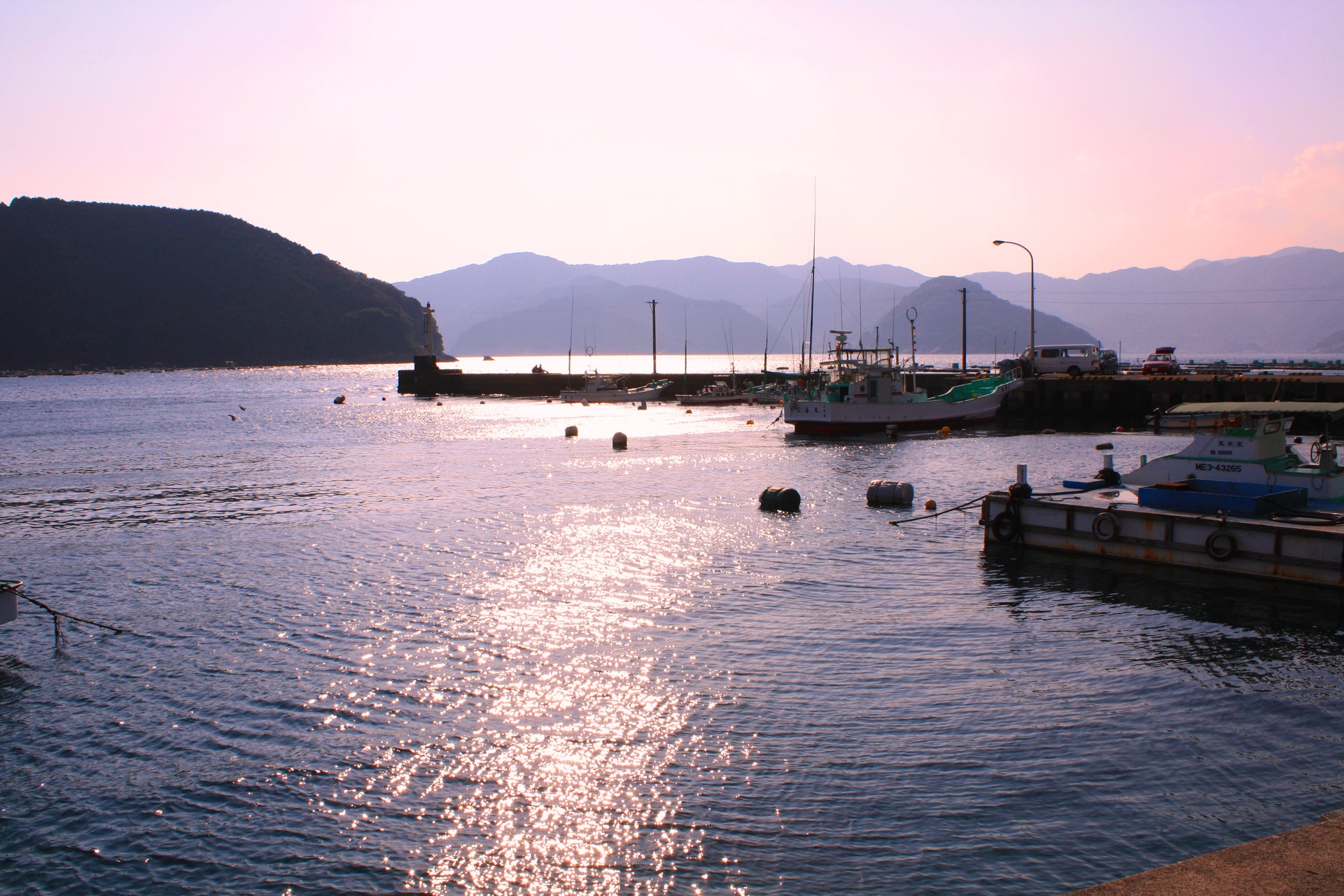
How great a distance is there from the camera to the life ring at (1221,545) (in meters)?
20.3

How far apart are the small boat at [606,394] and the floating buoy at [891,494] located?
76716 millimetres

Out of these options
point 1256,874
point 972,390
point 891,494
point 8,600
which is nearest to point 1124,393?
point 972,390

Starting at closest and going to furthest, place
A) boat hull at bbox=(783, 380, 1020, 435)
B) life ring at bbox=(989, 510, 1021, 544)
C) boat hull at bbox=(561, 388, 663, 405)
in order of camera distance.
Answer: life ring at bbox=(989, 510, 1021, 544) → boat hull at bbox=(783, 380, 1020, 435) → boat hull at bbox=(561, 388, 663, 405)

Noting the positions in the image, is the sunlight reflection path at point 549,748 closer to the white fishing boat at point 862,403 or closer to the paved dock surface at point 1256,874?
the paved dock surface at point 1256,874

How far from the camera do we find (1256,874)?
5742 millimetres

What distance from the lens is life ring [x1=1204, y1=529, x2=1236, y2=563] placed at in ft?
66.6

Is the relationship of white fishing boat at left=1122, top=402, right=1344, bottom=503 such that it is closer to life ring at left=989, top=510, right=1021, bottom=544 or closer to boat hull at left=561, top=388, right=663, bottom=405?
life ring at left=989, top=510, right=1021, bottom=544

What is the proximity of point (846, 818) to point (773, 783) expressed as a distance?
115 cm

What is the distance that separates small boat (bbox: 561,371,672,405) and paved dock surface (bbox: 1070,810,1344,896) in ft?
340

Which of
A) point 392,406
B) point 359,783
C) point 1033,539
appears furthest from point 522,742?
point 392,406

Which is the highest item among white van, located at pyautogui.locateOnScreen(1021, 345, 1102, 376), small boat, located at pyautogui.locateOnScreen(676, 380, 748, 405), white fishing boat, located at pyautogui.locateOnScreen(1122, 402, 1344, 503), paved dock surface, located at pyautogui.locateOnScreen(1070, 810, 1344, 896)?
white van, located at pyautogui.locateOnScreen(1021, 345, 1102, 376)

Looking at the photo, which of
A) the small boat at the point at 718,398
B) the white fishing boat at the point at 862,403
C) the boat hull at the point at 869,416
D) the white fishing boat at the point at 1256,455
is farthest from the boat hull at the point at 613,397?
the white fishing boat at the point at 1256,455

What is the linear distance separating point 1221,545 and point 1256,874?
682 inches

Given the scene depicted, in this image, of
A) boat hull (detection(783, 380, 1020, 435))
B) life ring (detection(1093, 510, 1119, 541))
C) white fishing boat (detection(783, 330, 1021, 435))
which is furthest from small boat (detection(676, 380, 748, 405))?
life ring (detection(1093, 510, 1119, 541))
